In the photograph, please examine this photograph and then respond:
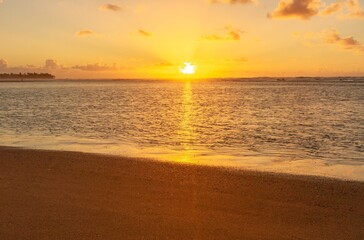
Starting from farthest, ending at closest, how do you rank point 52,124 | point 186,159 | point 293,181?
point 52,124
point 186,159
point 293,181

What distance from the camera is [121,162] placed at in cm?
1551

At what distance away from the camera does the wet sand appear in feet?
26.1

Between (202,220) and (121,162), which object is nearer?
(202,220)

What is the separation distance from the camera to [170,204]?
31.7 ft

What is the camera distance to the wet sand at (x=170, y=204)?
7969 mm

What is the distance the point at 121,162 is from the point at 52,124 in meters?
18.4

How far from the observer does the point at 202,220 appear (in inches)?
337

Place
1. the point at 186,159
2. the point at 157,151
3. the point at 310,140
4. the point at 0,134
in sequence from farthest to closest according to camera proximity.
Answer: the point at 0,134 → the point at 310,140 → the point at 157,151 → the point at 186,159

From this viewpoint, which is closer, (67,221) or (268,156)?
(67,221)

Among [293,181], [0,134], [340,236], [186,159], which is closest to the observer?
[340,236]

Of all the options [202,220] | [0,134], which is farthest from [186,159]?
[0,134]

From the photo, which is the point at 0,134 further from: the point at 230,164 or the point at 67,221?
the point at 67,221

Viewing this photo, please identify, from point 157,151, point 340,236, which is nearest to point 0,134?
point 157,151

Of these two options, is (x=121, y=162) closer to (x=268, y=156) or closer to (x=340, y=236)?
(x=268, y=156)
